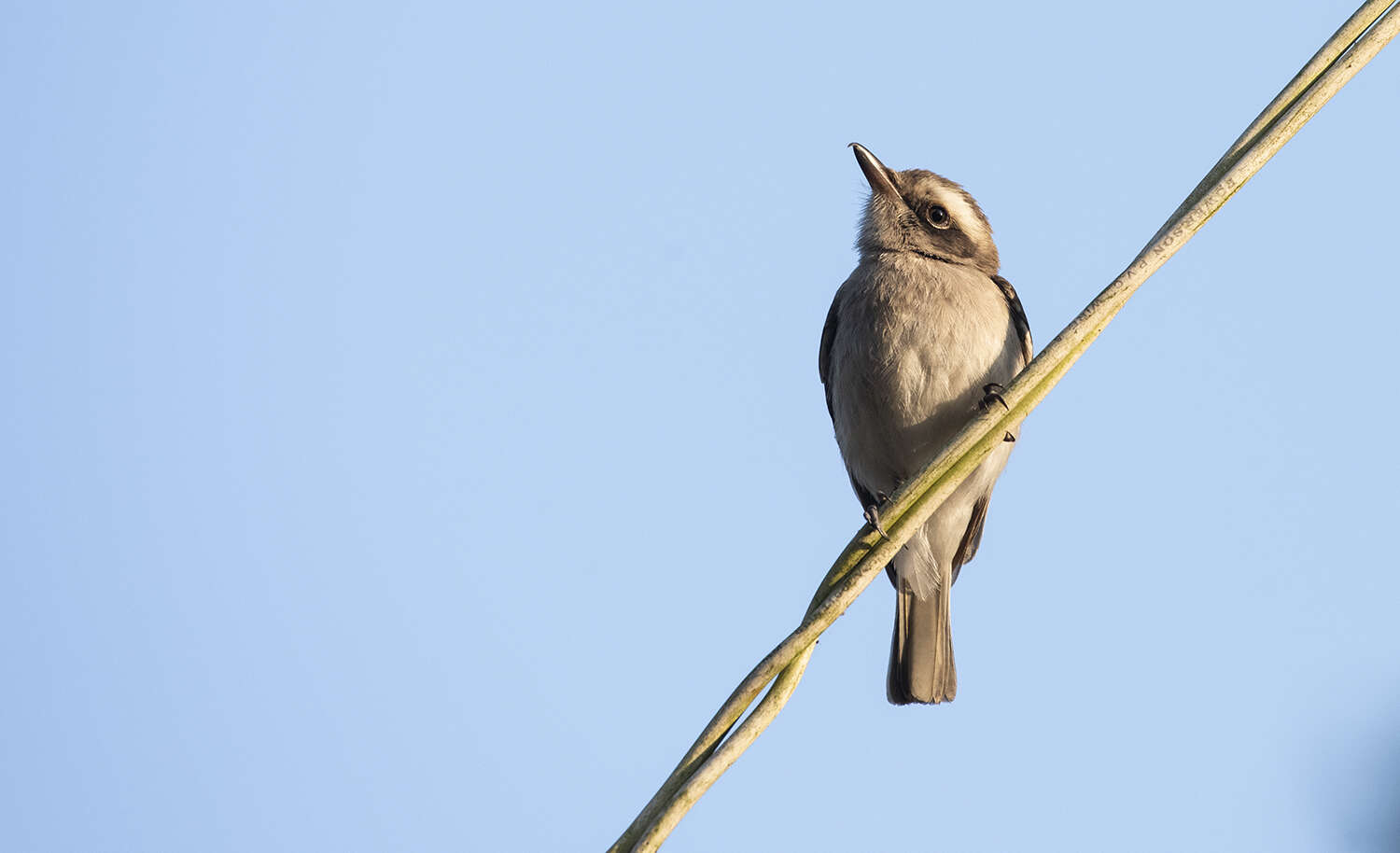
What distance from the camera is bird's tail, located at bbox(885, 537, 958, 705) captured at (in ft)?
18.7

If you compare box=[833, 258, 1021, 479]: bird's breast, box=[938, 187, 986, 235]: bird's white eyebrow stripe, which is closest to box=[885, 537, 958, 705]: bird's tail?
box=[833, 258, 1021, 479]: bird's breast

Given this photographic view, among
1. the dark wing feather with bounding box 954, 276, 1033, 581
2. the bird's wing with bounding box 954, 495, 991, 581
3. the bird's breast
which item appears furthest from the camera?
the bird's wing with bounding box 954, 495, 991, 581

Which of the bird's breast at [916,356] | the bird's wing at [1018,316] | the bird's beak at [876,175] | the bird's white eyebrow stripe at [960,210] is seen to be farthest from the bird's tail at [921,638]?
the bird's beak at [876,175]

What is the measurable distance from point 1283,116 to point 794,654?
1.49 m

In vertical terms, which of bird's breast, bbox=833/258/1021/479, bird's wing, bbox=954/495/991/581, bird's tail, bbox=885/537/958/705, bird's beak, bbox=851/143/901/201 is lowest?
bird's tail, bbox=885/537/958/705

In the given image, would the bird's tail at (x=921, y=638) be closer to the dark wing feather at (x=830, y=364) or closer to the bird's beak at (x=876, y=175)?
the dark wing feather at (x=830, y=364)

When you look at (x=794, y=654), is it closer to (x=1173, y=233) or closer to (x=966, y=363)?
(x=1173, y=233)

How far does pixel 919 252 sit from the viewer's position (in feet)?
19.3

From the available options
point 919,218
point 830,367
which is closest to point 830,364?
point 830,367

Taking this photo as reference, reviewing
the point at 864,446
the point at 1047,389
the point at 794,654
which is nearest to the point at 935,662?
the point at 864,446

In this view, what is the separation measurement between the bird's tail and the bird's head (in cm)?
144

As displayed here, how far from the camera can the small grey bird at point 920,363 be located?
5.25 m

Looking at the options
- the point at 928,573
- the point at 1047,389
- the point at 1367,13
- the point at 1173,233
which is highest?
the point at 1367,13

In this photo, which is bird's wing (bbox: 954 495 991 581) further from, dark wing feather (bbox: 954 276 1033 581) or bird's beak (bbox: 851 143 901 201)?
bird's beak (bbox: 851 143 901 201)
